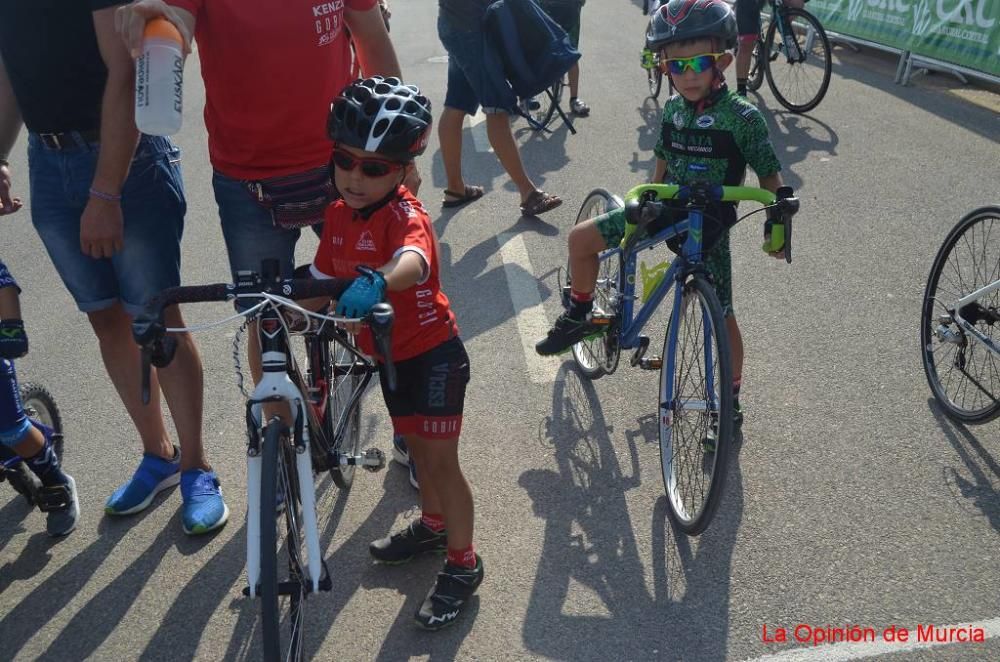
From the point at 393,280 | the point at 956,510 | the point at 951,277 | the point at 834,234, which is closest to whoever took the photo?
the point at 393,280

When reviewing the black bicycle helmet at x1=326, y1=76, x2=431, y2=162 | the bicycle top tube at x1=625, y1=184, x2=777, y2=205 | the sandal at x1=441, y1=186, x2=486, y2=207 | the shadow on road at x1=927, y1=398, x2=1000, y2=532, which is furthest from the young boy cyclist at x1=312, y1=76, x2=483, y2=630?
the sandal at x1=441, y1=186, x2=486, y2=207

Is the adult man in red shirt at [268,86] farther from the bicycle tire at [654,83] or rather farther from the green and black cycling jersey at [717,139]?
the bicycle tire at [654,83]

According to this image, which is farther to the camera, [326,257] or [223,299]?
[326,257]

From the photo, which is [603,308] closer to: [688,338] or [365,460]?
[688,338]

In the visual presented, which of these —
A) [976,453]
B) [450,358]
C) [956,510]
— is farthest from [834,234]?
[450,358]

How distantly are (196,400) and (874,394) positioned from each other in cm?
301

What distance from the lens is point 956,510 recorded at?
11.1 ft

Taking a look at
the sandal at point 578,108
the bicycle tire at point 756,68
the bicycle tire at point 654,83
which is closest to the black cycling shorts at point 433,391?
the sandal at point 578,108

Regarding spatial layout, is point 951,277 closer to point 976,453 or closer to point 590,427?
point 976,453

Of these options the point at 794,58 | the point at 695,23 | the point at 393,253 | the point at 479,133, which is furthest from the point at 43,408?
the point at 794,58

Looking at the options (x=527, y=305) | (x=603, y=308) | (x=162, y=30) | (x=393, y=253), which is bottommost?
(x=527, y=305)

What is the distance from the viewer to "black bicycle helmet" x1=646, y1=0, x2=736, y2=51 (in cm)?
340

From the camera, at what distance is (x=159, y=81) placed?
2.45 m

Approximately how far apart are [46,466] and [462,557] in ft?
5.70
